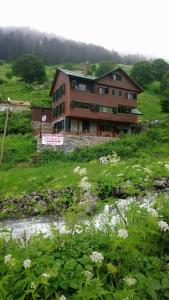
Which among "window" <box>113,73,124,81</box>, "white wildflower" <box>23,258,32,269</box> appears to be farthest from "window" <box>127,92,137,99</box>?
"white wildflower" <box>23,258,32,269</box>

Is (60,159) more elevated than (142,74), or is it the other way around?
(142,74)

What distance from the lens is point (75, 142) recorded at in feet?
151

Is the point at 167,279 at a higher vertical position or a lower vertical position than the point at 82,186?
lower

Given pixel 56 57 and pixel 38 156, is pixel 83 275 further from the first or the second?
pixel 56 57

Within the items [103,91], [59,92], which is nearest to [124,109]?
[103,91]

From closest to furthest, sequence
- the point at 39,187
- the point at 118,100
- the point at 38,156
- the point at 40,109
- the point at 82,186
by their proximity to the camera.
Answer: the point at 82,186 < the point at 39,187 < the point at 38,156 < the point at 118,100 < the point at 40,109

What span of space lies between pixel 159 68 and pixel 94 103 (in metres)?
69.3

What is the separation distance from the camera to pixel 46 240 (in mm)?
5715

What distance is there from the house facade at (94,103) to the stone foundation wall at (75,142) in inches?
131

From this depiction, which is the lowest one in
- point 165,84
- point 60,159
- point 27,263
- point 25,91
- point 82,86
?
point 60,159

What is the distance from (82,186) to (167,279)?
76.9 inches

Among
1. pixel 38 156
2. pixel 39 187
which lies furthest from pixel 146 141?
pixel 39 187

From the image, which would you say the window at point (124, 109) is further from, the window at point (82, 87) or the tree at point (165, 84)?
the tree at point (165, 84)

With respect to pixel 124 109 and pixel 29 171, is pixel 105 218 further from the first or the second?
pixel 124 109
